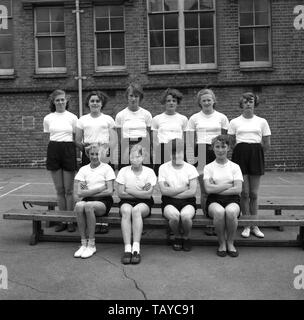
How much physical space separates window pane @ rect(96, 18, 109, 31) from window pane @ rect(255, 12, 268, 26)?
4413mm

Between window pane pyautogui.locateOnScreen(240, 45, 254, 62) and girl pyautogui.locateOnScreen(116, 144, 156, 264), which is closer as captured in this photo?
girl pyautogui.locateOnScreen(116, 144, 156, 264)

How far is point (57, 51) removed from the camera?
13.2 m

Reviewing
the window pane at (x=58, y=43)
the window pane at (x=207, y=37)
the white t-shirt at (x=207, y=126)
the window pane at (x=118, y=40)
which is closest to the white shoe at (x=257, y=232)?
the white t-shirt at (x=207, y=126)

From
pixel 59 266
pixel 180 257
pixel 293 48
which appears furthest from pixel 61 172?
pixel 293 48

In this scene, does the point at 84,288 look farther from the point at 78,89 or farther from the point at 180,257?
the point at 78,89

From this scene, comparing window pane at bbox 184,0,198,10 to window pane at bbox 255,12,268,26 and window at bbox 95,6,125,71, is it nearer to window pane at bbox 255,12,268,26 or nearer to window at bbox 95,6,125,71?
window pane at bbox 255,12,268,26

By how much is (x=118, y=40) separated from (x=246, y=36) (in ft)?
12.4

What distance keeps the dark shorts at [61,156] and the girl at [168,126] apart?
108 cm

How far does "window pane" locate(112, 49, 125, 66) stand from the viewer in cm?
1313

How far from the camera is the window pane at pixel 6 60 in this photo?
13.3 metres

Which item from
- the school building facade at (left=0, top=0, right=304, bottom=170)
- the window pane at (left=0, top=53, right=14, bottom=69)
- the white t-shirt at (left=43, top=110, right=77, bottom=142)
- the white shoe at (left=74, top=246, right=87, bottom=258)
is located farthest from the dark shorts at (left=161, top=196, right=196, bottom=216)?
the window pane at (left=0, top=53, right=14, bottom=69)

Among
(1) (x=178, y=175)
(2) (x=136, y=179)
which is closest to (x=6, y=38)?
(2) (x=136, y=179)

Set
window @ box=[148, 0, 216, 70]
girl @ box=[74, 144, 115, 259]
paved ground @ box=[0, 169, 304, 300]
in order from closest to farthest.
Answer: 1. paved ground @ box=[0, 169, 304, 300]
2. girl @ box=[74, 144, 115, 259]
3. window @ box=[148, 0, 216, 70]

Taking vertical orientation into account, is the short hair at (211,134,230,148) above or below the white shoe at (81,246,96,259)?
above
